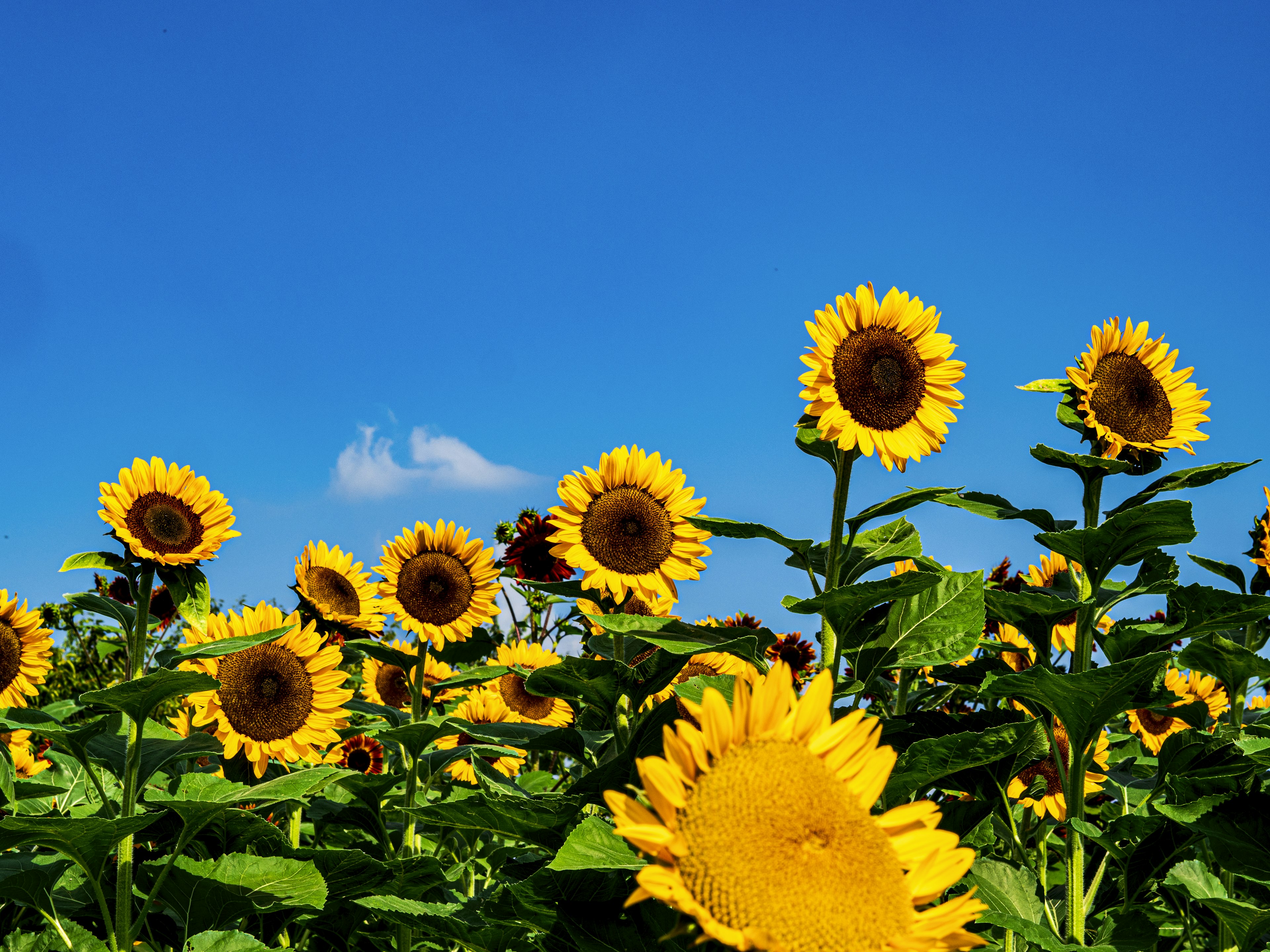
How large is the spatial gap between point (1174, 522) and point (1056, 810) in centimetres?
188

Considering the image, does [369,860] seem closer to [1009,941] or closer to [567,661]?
[567,661]

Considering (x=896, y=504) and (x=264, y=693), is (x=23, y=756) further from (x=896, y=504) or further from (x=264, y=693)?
(x=896, y=504)

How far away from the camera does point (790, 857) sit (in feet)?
4.95

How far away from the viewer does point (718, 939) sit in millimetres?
1392

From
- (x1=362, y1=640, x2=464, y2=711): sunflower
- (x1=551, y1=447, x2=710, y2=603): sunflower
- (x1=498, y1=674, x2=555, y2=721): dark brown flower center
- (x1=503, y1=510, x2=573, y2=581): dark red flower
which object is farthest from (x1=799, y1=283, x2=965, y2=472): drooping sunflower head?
(x1=498, y1=674, x2=555, y2=721): dark brown flower center

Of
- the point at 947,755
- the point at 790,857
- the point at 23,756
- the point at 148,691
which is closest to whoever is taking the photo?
the point at 790,857

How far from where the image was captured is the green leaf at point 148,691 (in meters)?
2.80

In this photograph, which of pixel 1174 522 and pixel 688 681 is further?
pixel 1174 522

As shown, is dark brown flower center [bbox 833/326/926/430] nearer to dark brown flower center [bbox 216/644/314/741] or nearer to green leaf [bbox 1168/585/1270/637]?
green leaf [bbox 1168/585/1270/637]

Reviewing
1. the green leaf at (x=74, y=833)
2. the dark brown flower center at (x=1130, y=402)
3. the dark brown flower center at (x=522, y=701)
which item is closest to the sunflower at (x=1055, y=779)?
the dark brown flower center at (x=1130, y=402)

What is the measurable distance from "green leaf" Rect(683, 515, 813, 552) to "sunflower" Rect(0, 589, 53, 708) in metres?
4.11

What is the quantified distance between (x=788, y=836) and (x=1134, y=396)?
8.70ft

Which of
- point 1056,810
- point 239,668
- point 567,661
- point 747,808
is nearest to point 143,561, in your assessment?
point 239,668

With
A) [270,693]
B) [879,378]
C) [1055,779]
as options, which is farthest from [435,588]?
[1055,779]
